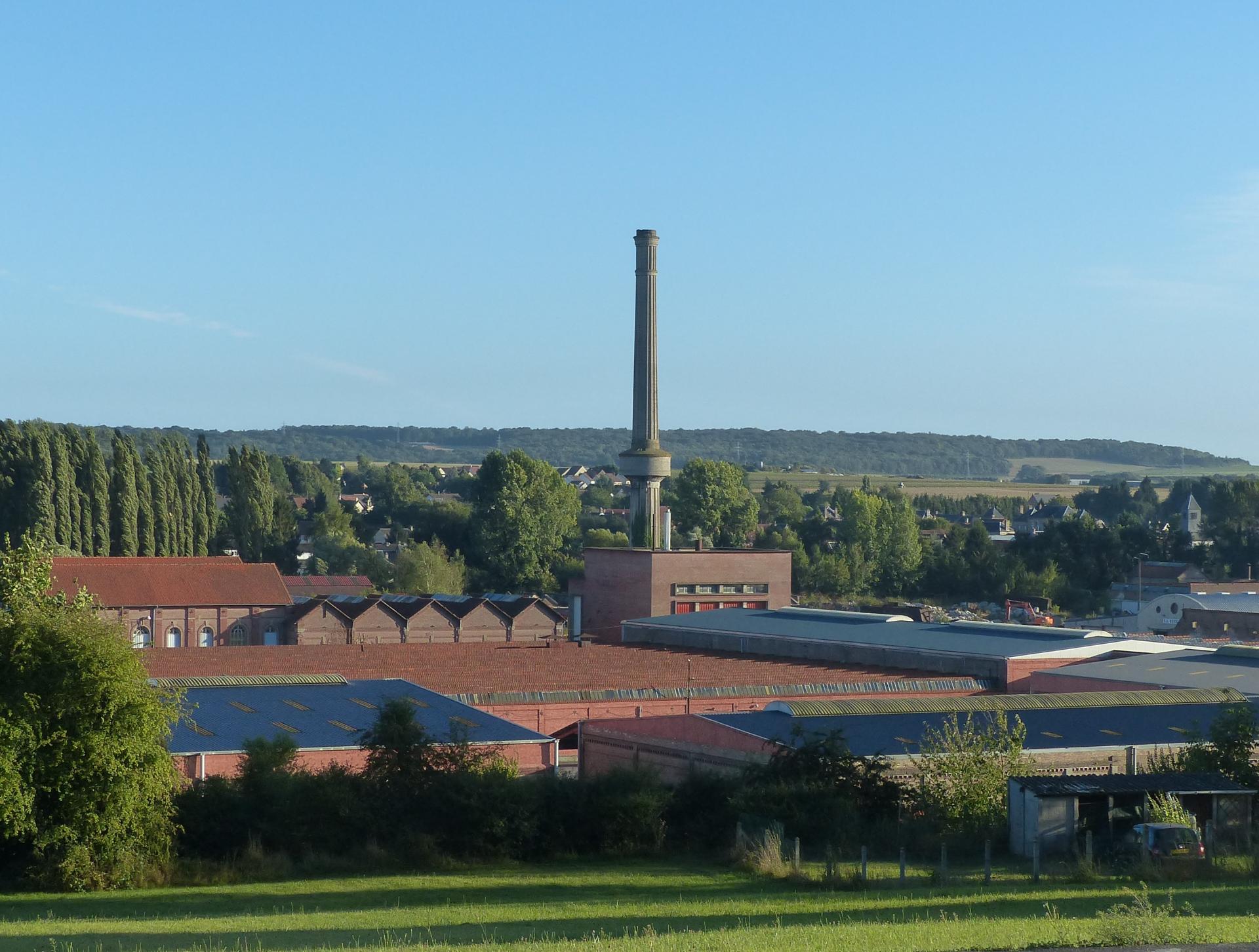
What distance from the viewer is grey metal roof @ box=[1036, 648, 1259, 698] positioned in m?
42.7

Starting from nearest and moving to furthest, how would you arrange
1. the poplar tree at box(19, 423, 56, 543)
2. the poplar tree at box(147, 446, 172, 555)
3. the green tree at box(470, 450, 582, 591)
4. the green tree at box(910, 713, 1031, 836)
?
the green tree at box(910, 713, 1031, 836) < the poplar tree at box(19, 423, 56, 543) < the poplar tree at box(147, 446, 172, 555) < the green tree at box(470, 450, 582, 591)

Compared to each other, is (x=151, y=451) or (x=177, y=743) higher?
(x=151, y=451)

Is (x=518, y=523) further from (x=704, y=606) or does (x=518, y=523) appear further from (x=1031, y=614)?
(x=704, y=606)

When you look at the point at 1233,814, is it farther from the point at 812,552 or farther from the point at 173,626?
the point at 812,552

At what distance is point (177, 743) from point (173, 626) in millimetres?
42325

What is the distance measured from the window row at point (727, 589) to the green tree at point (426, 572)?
28242 millimetres

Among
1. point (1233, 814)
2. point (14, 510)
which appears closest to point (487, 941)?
point (1233, 814)

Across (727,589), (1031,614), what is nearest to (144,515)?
(727,589)

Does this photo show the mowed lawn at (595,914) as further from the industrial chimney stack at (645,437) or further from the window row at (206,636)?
the industrial chimney stack at (645,437)

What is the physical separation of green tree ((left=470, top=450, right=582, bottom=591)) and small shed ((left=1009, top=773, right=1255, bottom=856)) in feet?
246

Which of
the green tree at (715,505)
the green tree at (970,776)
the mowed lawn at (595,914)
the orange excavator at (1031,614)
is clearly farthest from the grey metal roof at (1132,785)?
the green tree at (715,505)

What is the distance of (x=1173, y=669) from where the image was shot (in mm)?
44750

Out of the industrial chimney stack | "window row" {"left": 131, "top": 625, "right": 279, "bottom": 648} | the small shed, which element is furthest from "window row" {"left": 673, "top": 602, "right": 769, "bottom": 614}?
the small shed

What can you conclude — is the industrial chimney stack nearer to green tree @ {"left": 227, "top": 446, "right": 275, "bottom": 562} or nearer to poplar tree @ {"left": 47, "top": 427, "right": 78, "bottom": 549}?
green tree @ {"left": 227, "top": 446, "right": 275, "bottom": 562}
